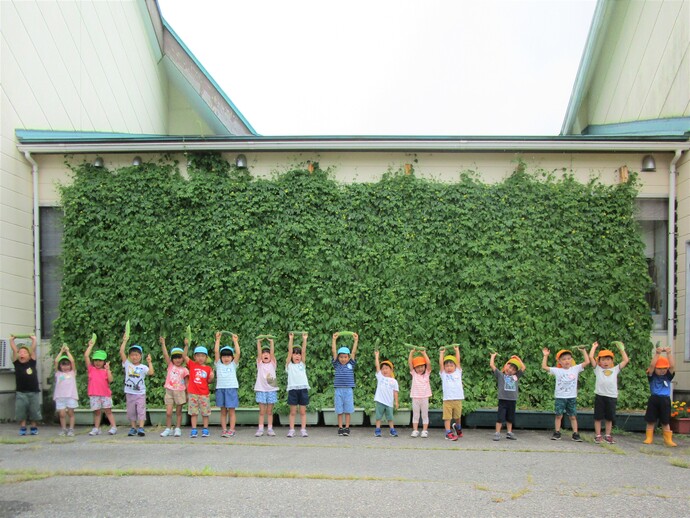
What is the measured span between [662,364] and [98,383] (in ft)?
27.0

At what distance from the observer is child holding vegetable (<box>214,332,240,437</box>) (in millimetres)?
9445

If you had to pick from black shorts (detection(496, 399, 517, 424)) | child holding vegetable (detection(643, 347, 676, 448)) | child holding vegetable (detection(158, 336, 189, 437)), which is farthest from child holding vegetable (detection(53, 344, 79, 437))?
child holding vegetable (detection(643, 347, 676, 448))

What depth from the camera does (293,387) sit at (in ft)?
31.2

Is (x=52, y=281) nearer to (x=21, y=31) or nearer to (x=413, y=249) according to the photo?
(x=21, y=31)

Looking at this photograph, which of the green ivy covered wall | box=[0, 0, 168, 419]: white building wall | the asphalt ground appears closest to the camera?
the asphalt ground

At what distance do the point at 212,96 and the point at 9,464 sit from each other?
14.1 metres

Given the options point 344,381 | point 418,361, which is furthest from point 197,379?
point 418,361

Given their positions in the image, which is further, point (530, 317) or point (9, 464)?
point (530, 317)

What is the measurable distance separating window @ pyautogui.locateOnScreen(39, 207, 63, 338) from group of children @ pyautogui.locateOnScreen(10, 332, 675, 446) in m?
1.24

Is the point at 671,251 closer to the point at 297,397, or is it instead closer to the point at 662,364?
the point at 662,364

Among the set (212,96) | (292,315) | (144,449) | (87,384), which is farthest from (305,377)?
(212,96)

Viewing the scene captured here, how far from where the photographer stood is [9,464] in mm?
6887

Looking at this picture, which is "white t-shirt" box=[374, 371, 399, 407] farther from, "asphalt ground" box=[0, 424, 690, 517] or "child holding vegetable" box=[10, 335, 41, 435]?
"child holding vegetable" box=[10, 335, 41, 435]

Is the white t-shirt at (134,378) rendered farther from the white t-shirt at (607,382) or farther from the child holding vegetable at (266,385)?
the white t-shirt at (607,382)
